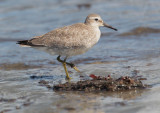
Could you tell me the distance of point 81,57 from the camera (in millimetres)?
9414

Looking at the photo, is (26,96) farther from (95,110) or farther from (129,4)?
(129,4)

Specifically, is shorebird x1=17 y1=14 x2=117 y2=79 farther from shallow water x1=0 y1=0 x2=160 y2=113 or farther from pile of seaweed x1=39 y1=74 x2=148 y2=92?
pile of seaweed x1=39 y1=74 x2=148 y2=92

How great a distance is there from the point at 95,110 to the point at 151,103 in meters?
0.92

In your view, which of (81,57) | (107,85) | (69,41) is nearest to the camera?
(107,85)

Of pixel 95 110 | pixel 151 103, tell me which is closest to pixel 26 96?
pixel 95 110

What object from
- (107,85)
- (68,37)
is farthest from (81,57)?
(107,85)

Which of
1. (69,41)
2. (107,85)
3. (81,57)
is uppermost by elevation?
(69,41)

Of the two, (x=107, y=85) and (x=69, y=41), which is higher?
(x=69, y=41)

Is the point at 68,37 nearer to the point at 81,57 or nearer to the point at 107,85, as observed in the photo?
the point at 107,85

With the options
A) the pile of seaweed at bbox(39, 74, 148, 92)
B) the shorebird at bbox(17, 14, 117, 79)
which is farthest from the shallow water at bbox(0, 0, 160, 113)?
the shorebird at bbox(17, 14, 117, 79)

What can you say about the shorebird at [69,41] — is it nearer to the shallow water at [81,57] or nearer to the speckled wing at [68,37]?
the speckled wing at [68,37]

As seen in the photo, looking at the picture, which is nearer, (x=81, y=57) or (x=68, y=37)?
(x=68, y=37)

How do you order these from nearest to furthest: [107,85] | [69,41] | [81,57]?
[107,85] < [69,41] < [81,57]

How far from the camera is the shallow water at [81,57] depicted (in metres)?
5.45
